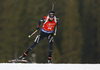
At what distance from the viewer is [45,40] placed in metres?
33.0

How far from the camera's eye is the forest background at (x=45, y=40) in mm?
32750

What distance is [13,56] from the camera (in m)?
32.7

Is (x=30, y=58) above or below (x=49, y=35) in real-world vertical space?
below

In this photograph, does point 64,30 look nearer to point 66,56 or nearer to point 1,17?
point 66,56

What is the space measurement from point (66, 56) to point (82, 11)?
1185 cm

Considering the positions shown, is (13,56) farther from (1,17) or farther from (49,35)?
(49,35)

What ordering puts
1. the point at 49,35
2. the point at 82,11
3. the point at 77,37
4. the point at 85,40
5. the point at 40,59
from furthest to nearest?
the point at 82,11, the point at 85,40, the point at 77,37, the point at 40,59, the point at 49,35

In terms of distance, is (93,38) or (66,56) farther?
(93,38)

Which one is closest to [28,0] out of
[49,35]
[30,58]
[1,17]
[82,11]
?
[1,17]

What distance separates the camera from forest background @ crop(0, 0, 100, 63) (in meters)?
32.8

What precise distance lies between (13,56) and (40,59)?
12.3 feet
